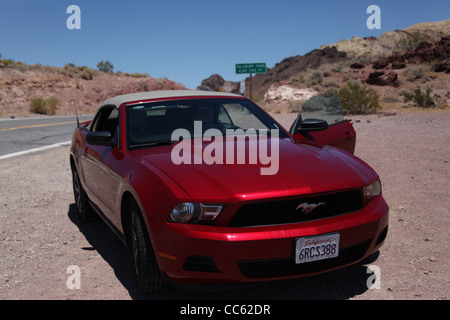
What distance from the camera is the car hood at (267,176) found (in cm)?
285

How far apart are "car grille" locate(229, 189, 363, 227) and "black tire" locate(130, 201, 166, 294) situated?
71 centimetres

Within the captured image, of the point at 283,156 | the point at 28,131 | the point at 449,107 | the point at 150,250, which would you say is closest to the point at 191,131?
the point at 283,156

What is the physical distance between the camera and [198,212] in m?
2.82

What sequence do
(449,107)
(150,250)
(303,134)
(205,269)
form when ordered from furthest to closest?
(449,107)
(303,134)
(150,250)
(205,269)

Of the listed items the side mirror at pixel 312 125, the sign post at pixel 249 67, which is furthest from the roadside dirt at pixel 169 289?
the sign post at pixel 249 67

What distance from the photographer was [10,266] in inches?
163

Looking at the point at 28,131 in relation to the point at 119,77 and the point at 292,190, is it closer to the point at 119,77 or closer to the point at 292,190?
the point at 292,190

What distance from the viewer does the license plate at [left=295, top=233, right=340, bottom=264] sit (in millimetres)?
2807

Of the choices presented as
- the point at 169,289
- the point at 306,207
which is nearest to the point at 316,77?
the point at 169,289

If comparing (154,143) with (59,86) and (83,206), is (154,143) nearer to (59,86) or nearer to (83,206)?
(83,206)

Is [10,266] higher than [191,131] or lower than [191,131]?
lower

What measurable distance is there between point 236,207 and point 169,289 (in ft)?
3.36

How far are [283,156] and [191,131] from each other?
1.14 meters

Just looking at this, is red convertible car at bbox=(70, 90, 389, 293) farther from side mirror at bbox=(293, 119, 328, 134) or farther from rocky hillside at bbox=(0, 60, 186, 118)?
rocky hillside at bbox=(0, 60, 186, 118)
